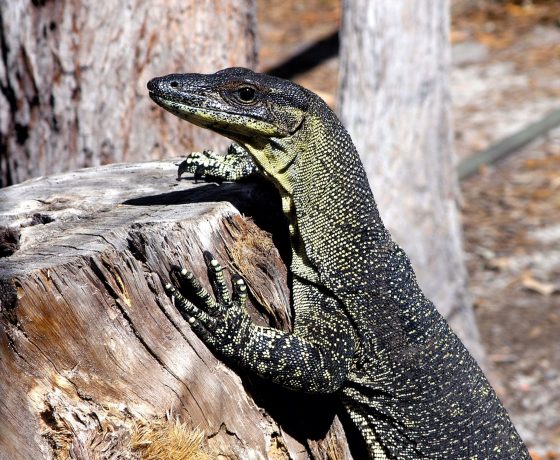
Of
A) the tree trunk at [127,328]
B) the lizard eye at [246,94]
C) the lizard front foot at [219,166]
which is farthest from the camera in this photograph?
the lizard front foot at [219,166]

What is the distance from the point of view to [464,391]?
4.54m

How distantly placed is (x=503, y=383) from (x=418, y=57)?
Answer: 10.7 feet

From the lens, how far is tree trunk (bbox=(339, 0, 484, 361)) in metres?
7.44

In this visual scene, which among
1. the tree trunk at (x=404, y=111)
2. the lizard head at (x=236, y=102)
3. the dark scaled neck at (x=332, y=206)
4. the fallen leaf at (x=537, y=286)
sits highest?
the lizard head at (x=236, y=102)

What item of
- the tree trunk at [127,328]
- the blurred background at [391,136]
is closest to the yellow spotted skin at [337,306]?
the tree trunk at [127,328]

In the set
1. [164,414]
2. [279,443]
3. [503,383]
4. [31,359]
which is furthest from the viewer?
[503,383]

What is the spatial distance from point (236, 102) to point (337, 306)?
1108mm

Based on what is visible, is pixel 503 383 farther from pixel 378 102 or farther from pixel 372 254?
pixel 372 254

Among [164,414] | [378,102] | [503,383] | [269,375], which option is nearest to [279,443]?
[269,375]

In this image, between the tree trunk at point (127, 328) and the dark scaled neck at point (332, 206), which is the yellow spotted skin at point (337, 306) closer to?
the dark scaled neck at point (332, 206)

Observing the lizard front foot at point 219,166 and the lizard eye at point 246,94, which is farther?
the lizard front foot at point 219,166

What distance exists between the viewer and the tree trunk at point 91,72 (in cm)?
621

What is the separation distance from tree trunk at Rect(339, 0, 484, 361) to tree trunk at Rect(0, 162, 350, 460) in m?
3.23

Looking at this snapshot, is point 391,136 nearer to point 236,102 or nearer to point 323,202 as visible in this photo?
point 323,202
